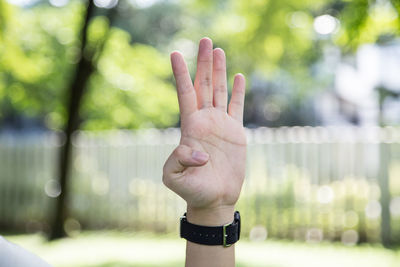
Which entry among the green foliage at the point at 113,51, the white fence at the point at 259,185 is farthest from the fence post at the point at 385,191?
the green foliage at the point at 113,51

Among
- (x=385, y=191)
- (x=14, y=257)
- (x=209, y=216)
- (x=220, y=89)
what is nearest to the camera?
(x=14, y=257)

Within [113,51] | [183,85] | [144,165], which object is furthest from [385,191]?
[183,85]

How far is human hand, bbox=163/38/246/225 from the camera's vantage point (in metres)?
1.49

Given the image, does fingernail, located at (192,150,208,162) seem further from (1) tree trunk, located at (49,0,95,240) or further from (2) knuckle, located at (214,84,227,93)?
(1) tree trunk, located at (49,0,95,240)

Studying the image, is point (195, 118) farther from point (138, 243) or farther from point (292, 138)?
point (292, 138)

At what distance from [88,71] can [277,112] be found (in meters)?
23.1

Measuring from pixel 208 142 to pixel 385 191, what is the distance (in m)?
6.56

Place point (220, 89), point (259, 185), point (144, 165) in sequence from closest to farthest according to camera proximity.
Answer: point (220, 89), point (259, 185), point (144, 165)

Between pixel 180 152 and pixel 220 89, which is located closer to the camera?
pixel 180 152

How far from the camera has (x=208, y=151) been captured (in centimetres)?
158

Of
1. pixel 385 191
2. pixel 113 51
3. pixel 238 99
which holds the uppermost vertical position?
pixel 113 51

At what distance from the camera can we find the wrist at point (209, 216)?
151cm

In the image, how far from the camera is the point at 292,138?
324 inches

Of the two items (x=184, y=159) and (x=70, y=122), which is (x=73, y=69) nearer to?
(x=70, y=122)
